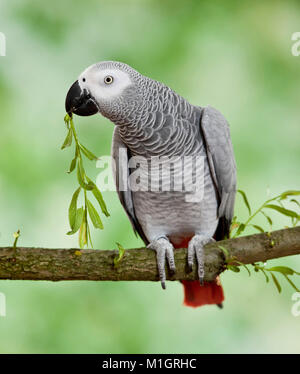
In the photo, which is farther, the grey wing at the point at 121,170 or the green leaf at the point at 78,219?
the grey wing at the point at 121,170

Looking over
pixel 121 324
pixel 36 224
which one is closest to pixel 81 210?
pixel 36 224

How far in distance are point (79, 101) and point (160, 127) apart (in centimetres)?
23

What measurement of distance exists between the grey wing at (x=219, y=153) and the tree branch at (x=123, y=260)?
0.80 feet

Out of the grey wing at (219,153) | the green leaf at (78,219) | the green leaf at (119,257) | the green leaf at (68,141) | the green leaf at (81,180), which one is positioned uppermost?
the grey wing at (219,153)

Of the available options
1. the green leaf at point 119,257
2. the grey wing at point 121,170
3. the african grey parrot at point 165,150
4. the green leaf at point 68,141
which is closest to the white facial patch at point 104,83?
the african grey parrot at point 165,150

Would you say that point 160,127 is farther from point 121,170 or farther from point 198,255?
point 198,255

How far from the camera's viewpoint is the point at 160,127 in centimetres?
123

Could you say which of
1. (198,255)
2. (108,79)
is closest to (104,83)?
(108,79)

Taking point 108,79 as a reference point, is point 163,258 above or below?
below

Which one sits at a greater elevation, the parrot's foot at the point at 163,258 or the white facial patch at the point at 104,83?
the white facial patch at the point at 104,83

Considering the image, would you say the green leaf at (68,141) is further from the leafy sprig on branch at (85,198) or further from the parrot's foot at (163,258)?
the parrot's foot at (163,258)

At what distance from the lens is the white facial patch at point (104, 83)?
1133mm

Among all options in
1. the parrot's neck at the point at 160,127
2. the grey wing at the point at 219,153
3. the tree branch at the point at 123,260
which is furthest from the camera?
the grey wing at the point at 219,153

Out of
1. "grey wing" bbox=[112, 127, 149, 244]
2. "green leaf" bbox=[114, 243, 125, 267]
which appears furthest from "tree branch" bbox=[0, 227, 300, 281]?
"grey wing" bbox=[112, 127, 149, 244]
